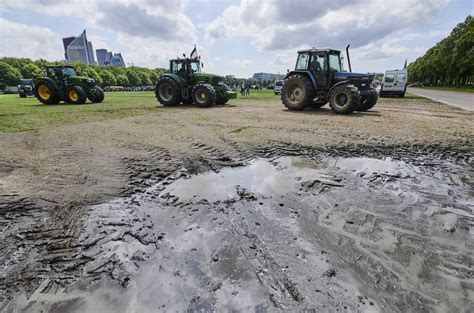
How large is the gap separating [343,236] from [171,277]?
5.44 feet

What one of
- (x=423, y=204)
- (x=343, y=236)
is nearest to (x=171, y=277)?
(x=343, y=236)

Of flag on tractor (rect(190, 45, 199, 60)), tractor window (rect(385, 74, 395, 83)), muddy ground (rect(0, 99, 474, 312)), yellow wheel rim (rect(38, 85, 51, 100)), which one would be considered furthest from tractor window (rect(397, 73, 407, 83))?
yellow wheel rim (rect(38, 85, 51, 100))

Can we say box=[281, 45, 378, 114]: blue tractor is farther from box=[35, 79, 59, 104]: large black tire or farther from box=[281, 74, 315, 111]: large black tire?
box=[35, 79, 59, 104]: large black tire

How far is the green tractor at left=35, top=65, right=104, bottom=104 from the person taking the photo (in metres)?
15.5

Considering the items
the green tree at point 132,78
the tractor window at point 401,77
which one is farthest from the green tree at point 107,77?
the tractor window at point 401,77

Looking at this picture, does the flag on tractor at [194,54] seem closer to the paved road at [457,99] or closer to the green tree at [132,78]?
the paved road at [457,99]

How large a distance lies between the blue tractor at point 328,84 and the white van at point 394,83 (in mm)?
12515

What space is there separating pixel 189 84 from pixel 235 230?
12554 millimetres

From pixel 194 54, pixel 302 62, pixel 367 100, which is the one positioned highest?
pixel 194 54

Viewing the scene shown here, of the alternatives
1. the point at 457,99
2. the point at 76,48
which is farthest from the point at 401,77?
the point at 76,48

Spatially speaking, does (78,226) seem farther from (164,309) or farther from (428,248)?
(428,248)

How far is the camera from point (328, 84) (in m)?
11.1

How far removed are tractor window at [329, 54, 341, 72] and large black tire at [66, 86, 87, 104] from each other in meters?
13.3

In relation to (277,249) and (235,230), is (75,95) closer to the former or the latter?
(235,230)
